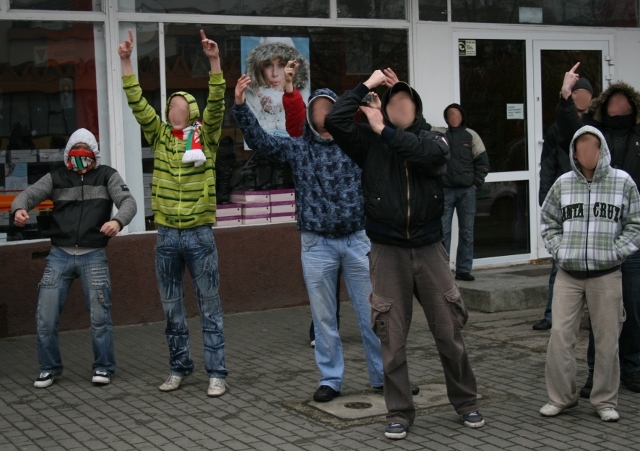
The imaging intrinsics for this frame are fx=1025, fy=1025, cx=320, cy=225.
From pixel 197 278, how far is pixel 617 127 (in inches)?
120

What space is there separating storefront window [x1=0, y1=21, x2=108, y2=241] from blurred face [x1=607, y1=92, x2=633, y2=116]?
16.0 ft

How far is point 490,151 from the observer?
465 inches

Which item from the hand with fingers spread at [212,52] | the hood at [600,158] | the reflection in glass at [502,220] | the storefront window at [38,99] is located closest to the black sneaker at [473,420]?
the hood at [600,158]

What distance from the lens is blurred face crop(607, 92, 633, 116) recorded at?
6949mm

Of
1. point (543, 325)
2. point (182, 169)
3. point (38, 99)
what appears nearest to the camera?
point (182, 169)

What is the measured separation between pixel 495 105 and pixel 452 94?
0.71 meters

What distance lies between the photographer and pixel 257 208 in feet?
33.8

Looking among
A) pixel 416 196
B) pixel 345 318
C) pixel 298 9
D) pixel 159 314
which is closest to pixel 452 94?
pixel 298 9

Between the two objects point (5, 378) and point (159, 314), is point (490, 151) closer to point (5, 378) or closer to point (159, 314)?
point (159, 314)

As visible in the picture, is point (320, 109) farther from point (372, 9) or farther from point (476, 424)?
point (372, 9)

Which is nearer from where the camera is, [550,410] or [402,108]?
[402,108]

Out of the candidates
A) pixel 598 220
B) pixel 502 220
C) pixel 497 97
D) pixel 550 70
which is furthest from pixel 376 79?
pixel 550 70

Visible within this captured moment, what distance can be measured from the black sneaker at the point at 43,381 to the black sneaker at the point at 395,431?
8.76ft

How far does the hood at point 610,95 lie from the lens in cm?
692
